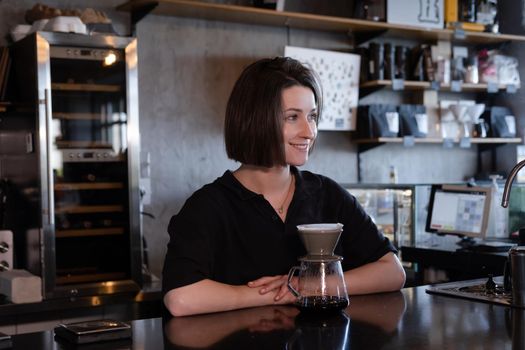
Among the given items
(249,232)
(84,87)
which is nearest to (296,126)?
(249,232)

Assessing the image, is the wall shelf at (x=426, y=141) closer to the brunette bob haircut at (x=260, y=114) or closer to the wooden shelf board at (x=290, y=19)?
the wooden shelf board at (x=290, y=19)

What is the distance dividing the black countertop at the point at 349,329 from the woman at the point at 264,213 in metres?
0.18

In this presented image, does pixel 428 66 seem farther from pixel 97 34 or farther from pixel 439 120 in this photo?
pixel 97 34

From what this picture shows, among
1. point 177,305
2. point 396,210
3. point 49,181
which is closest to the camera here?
point 177,305

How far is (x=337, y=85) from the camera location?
16.2 feet

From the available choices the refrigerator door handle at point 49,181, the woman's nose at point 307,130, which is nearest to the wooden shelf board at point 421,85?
the refrigerator door handle at point 49,181

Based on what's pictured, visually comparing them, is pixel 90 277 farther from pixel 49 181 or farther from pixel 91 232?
pixel 49 181

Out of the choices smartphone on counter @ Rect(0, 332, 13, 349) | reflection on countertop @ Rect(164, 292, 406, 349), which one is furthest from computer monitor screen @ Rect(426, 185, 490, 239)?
smartphone on counter @ Rect(0, 332, 13, 349)

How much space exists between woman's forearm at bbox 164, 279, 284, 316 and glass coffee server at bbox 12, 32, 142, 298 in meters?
1.79

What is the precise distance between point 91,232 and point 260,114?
6.46ft

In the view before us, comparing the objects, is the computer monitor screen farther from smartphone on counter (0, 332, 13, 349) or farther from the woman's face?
smartphone on counter (0, 332, 13, 349)

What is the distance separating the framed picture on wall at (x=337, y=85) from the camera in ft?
16.0

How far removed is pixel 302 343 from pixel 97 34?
257cm

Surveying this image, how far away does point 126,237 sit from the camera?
393 cm
